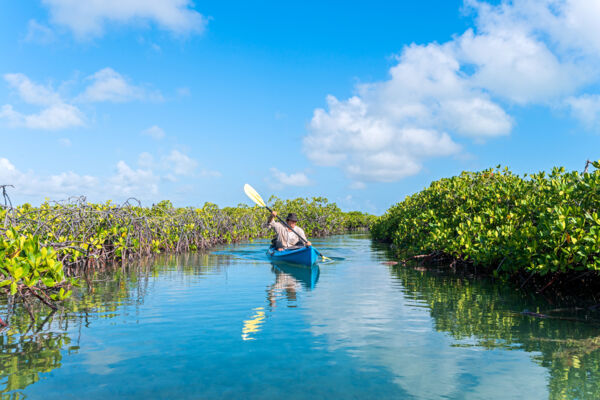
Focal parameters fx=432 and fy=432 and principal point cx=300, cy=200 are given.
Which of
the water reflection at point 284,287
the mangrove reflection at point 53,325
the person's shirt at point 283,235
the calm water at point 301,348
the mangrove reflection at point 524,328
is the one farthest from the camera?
the person's shirt at point 283,235

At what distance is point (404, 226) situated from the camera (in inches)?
604

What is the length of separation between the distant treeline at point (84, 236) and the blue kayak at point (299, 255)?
4.13m

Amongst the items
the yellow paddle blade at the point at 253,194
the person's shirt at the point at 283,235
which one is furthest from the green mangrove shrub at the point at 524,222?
the yellow paddle blade at the point at 253,194

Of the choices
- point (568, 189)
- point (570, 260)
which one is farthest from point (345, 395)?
point (568, 189)

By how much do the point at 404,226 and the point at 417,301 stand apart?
8.68 m

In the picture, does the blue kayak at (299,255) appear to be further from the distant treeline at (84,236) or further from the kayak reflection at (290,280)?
the distant treeline at (84,236)

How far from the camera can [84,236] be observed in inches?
388

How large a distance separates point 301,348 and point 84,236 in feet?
24.2

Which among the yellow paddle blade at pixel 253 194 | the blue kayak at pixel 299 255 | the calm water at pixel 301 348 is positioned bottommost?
the calm water at pixel 301 348

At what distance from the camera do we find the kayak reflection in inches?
292

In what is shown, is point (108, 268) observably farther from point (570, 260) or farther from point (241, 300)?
point (570, 260)

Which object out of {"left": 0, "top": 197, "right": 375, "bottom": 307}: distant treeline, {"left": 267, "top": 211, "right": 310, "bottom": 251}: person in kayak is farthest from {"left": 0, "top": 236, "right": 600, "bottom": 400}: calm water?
{"left": 267, "top": 211, "right": 310, "bottom": 251}: person in kayak

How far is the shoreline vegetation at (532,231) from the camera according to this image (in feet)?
20.1

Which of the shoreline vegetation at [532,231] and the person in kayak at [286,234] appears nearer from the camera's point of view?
the shoreline vegetation at [532,231]
